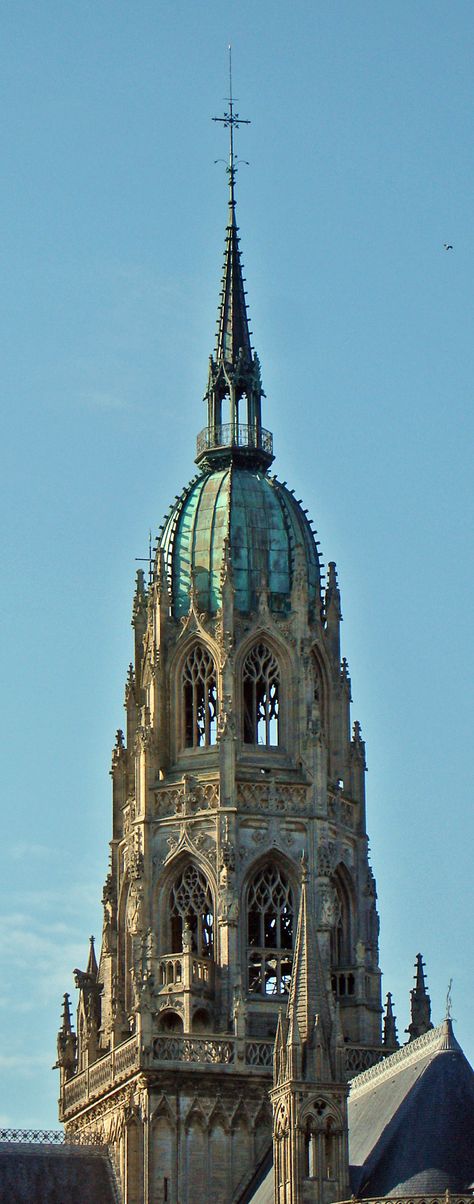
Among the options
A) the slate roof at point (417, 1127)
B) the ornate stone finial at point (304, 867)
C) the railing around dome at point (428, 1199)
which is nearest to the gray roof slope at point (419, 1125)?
the slate roof at point (417, 1127)

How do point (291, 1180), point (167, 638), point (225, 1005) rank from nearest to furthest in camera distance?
point (291, 1180) < point (225, 1005) < point (167, 638)

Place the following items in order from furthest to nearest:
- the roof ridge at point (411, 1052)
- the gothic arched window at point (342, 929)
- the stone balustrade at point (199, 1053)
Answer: the gothic arched window at point (342, 929), the stone balustrade at point (199, 1053), the roof ridge at point (411, 1052)

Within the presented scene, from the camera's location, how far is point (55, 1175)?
9425 cm

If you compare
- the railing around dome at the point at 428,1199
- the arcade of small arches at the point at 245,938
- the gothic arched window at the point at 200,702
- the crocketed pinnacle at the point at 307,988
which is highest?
the gothic arched window at the point at 200,702

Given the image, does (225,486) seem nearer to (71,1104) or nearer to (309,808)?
(309,808)

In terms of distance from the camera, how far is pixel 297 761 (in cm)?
9825

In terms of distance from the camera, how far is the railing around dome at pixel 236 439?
103 meters

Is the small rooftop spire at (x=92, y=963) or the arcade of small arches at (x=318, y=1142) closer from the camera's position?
the arcade of small arches at (x=318, y=1142)

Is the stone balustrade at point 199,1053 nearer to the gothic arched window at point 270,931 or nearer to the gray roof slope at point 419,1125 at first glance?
the gothic arched window at point 270,931

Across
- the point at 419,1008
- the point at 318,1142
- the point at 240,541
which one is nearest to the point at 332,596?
the point at 240,541

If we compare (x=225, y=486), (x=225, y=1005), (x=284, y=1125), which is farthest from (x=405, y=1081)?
(x=225, y=486)

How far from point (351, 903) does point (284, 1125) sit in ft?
53.5

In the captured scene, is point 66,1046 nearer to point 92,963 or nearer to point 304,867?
point 92,963

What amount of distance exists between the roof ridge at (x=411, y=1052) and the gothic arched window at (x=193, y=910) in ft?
25.2
